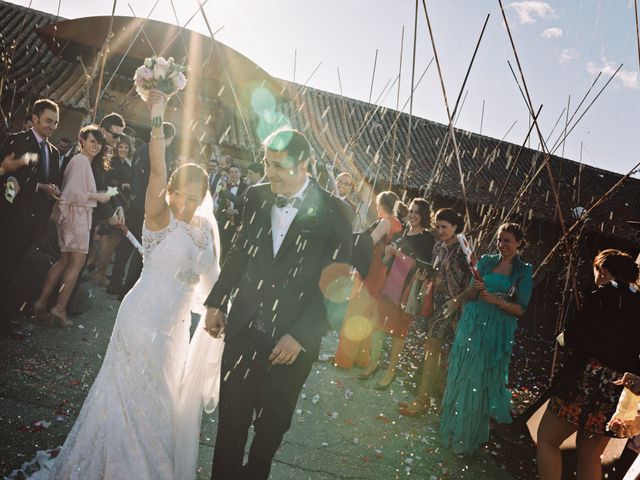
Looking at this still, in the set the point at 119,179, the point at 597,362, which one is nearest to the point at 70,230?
the point at 119,179

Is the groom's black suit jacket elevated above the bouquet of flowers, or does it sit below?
below

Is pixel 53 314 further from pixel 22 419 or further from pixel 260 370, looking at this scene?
pixel 260 370

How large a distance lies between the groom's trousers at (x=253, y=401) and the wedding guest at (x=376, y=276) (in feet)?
9.33

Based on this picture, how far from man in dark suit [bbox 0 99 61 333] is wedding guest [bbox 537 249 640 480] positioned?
4.57 metres

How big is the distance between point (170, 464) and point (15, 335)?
8.69 ft

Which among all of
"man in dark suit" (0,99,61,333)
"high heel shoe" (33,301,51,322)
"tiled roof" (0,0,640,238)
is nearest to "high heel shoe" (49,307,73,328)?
"high heel shoe" (33,301,51,322)

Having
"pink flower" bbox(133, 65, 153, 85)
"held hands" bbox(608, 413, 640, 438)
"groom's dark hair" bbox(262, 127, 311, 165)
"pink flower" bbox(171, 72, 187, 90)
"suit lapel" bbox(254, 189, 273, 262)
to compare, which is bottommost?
"held hands" bbox(608, 413, 640, 438)

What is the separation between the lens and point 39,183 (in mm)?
4320

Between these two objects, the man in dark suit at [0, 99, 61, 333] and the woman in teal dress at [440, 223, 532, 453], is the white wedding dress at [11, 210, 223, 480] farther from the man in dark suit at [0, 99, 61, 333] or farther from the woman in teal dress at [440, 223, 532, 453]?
the woman in teal dress at [440, 223, 532, 453]

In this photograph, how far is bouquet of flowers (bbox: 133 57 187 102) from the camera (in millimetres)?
2512

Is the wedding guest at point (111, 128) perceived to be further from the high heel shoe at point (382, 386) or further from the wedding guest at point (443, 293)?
the high heel shoe at point (382, 386)

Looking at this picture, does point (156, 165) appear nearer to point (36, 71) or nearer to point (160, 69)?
point (160, 69)

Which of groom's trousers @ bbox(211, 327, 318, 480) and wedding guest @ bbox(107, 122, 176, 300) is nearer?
groom's trousers @ bbox(211, 327, 318, 480)

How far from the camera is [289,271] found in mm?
2400
